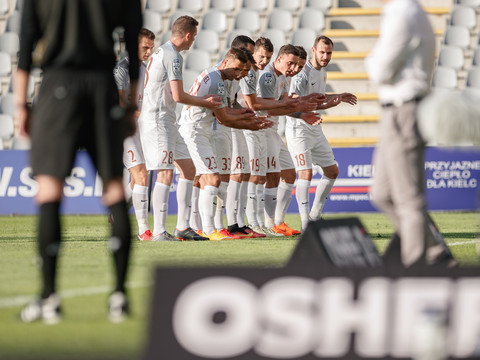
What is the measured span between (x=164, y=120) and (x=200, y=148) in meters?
0.52

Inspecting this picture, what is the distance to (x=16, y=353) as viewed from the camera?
3.96 metres

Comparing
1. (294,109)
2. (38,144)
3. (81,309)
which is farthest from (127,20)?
(294,109)

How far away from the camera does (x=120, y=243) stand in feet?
15.7

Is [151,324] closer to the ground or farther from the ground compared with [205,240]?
farther from the ground

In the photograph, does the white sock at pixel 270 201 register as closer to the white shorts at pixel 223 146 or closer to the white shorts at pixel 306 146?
the white shorts at pixel 306 146

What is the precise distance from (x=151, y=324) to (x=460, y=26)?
17369mm

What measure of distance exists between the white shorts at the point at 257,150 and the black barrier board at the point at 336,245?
568 centimetres

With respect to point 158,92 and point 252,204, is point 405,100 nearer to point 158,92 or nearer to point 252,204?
point 158,92

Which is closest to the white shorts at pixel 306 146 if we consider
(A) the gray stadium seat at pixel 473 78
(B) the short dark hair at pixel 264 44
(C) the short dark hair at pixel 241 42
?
(B) the short dark hair at pixel 264 44

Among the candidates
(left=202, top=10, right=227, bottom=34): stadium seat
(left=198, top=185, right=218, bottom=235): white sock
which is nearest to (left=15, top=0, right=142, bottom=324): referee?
(left=198, top=185, right=218, bottom=235): white sock

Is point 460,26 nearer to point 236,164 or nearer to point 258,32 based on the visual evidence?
point 258,32

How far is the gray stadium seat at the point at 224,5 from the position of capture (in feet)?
68.8

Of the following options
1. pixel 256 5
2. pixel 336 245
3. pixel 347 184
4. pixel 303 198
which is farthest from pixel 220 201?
pixel 256 5

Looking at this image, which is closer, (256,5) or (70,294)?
(70,294)
